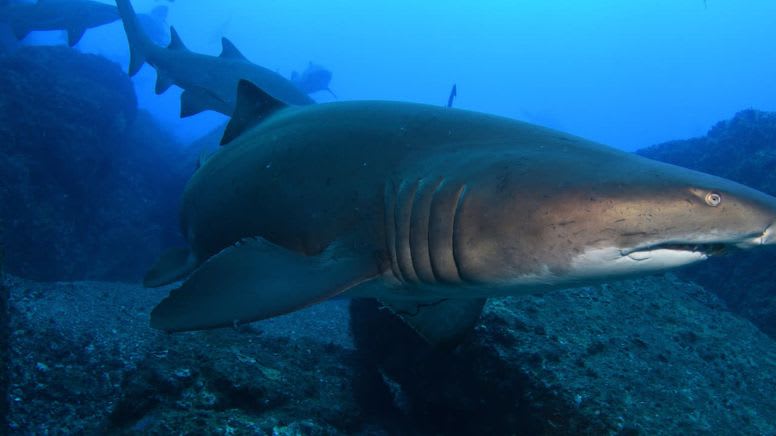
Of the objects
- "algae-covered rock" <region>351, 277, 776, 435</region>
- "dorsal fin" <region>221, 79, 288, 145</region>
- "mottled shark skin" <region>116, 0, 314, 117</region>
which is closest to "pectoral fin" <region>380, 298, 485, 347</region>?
"algae-covered rock" <region>351, 277, 776, 435</region>

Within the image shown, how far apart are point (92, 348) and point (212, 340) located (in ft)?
5.22

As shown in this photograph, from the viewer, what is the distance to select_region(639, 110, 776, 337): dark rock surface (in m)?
7.06

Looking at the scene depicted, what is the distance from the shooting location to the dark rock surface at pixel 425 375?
2.93 m

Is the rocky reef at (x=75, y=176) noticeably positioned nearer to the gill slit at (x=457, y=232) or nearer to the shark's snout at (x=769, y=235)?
the gill slit at (x=457, y=232)

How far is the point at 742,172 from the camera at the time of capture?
9.55 meters

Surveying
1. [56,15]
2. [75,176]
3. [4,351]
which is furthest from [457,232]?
[56,15]

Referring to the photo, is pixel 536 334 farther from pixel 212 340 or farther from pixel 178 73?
pixel 178 73

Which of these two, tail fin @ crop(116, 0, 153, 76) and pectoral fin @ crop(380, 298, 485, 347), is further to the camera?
tail fin @ crop(116, 0, 153, 76)

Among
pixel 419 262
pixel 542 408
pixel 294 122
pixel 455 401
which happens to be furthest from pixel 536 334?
pixel 294 122

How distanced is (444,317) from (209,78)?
243 inches

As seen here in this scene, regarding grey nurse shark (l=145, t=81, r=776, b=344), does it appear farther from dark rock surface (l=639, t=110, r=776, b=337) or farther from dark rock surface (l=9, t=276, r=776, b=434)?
dark rock surface (l=639, t=110, r=776, b=337)

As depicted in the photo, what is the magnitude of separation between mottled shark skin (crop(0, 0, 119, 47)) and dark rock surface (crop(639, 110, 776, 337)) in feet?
52.4

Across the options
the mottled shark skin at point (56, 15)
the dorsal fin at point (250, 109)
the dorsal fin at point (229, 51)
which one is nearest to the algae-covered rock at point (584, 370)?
the dorsal fin at point (250, 109)

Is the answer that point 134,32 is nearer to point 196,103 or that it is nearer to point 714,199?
point 196,103
